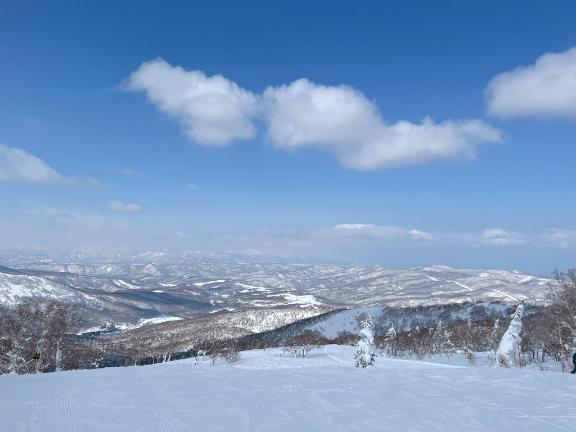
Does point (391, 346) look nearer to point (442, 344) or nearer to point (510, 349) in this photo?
point (442, 344)

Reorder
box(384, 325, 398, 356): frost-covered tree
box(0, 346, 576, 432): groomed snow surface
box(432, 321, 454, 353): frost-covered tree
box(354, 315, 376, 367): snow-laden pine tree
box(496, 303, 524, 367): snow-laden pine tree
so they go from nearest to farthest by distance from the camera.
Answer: box(0, 346, 576, 432): groomed snow surface
box(496, 303, 524, 367): snow-laden pine tree
box(354, 315, 376, 367): snow-laden pine tree
box(432, 321, 454, 353): frost-covered tree
box(384, 325, 398, 356): frost-covered tree

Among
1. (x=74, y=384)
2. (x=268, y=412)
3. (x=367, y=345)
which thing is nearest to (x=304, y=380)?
(x=268, y=412)

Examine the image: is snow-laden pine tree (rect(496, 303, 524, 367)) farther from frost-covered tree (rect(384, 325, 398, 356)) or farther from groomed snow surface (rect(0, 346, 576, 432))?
frost-covered tree (rect(384, 325, 398, 356))

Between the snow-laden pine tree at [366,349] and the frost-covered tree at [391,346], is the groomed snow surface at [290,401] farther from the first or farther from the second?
the frost-covered tree at [391,346]

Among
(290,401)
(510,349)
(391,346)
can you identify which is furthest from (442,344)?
(290,401)

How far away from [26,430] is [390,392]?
27.0ft

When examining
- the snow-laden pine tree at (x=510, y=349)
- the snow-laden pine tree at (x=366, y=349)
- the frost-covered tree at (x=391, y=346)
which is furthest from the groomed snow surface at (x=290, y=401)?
the frost-covered tree at (x=391, y=346)

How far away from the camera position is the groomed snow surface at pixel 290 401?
8.12 metres

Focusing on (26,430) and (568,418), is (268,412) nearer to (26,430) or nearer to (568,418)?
(26,430)

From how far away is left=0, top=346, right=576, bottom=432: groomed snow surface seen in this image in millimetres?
8117

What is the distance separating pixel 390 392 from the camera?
1083cm

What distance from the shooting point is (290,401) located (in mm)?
9812

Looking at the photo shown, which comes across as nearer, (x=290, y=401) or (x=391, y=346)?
(x=290, y=401)

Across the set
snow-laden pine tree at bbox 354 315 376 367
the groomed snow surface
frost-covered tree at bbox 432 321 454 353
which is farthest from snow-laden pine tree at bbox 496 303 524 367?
frost-covered tree at bbox 432 321 454 353
